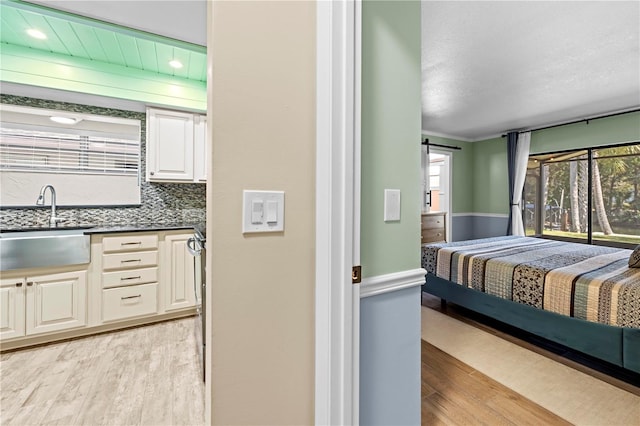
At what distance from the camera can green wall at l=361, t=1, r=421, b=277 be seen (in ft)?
3.41

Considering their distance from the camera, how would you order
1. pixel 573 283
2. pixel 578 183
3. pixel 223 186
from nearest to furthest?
pixel 223 186 < pixel 573 283 < pixel 578 183

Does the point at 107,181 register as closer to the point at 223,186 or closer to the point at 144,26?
the point at 144,26

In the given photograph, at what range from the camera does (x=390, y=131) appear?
1100mm

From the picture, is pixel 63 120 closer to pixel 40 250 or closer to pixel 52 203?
pixel 52 203

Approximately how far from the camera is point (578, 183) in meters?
4.50

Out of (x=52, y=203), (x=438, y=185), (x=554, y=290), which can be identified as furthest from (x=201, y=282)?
(x=438, y=185)

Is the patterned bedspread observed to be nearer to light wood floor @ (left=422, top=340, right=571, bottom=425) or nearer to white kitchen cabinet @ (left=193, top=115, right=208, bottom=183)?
light wood floor @ (left=422, top=340, right=571, bottom=425)

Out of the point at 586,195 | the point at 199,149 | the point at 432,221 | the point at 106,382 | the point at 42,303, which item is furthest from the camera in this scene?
A: the point at 432,221

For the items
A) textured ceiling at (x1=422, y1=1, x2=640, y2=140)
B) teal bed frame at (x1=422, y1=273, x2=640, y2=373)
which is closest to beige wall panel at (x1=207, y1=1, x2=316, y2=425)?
textured ceiling at (x1=422, y1=1, x2=640, y2=140)

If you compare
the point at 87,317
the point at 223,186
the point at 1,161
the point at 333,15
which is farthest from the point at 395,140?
the point at 1,161

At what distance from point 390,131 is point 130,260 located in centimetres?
266

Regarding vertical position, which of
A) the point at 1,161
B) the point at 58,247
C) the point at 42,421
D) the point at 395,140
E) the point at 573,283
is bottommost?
the point at 42,421

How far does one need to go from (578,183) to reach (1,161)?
7.12 meters

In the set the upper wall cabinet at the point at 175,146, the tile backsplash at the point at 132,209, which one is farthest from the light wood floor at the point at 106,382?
the upper wall cabinet at the point at 175,146
